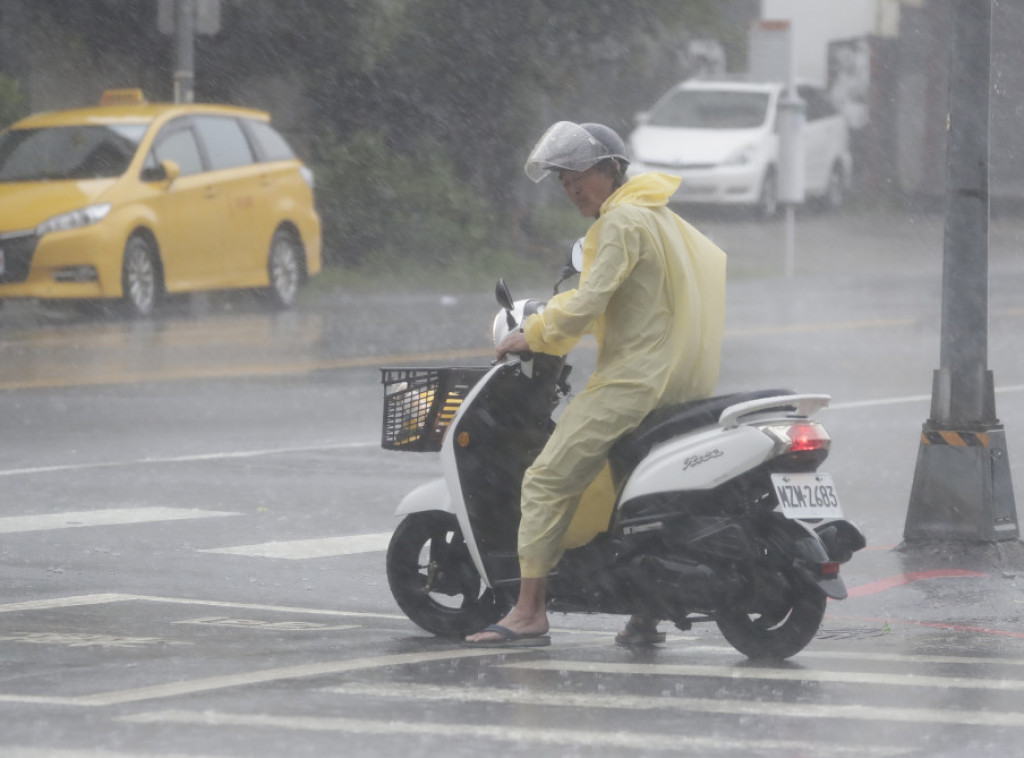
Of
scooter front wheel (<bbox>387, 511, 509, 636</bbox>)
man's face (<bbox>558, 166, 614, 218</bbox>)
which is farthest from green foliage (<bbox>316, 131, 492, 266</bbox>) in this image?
man's face (<bbox>558, 166, 614, 218</bbox>)

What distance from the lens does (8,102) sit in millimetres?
24703

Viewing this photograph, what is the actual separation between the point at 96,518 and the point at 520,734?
5136mm

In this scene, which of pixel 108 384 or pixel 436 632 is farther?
pixel 108 384

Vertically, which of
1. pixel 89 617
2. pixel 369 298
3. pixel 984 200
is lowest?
pixel 369 298

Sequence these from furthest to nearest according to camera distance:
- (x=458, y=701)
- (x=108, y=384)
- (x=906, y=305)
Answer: (x=906, y=305) → (x=108, y=384) → (x=458, y=701)

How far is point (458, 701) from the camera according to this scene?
6.52 metres

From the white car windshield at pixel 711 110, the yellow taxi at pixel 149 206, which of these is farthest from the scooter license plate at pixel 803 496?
the white car windshield at pixel 711 110

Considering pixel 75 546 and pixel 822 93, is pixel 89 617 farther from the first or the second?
pixel 822 93

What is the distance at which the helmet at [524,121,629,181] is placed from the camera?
24.5 feet

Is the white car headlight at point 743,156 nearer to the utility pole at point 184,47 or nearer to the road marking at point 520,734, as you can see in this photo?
the utility pole at point 184,47

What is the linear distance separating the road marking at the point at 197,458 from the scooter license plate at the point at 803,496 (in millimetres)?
5996

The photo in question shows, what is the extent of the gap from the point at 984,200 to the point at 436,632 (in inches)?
140

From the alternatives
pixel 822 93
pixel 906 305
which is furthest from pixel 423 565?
pixel 822 93

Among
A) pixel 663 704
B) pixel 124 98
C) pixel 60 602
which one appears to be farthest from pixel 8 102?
pixel 663 704
